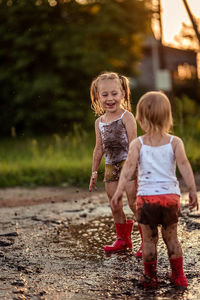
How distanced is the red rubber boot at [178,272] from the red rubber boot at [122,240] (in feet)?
3.32

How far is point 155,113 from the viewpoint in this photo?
298cm

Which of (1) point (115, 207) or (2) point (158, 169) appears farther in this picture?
(1) point (115, 207)

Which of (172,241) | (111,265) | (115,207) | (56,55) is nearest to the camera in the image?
(172,241)

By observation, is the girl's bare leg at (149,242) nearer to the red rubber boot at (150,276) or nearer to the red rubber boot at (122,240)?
the red rubber boot at (150,276)

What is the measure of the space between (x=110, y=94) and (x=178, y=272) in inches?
56.5

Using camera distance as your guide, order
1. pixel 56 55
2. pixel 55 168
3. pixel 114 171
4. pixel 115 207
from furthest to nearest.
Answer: pixel 56 55 < pixel 55 168 < pixel 115 207 < pixel 114 171

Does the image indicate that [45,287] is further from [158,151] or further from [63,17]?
[63,17]

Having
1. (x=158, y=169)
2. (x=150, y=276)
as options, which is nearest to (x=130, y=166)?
(x=158, y=169)

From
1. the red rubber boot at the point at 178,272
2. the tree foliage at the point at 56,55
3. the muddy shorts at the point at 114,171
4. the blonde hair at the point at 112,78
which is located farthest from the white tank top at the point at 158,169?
the tree foliage at the point at 56,55

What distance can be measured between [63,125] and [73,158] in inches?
388

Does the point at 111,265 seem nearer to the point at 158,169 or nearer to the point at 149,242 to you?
the point at 149,242

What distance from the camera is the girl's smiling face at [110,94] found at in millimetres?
3867

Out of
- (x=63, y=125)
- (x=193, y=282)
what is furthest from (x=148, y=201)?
(x=63, y=125)

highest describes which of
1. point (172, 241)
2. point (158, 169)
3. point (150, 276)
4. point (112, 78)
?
point (112, 78)
